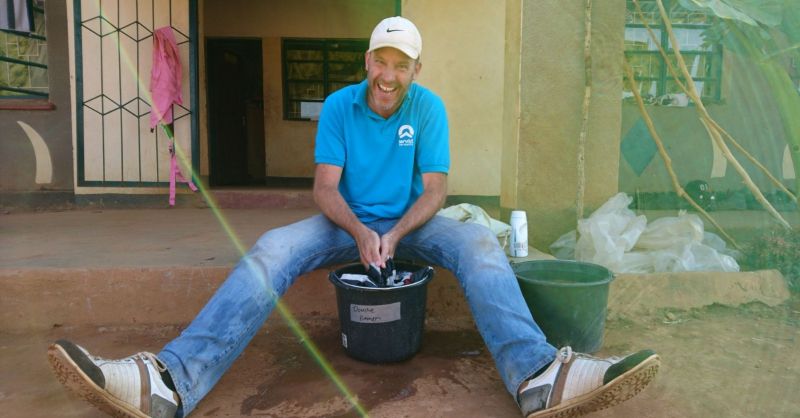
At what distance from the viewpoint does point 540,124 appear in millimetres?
3217

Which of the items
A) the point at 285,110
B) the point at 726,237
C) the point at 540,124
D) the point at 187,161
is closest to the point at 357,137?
the point at 540,124

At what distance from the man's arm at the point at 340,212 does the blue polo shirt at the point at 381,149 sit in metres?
0.06

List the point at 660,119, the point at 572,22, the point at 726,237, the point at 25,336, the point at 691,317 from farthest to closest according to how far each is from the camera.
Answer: the point at 660,119 → the point at 726,237 → the point at 572,22 → the point at 691,317 → the point at 25,336

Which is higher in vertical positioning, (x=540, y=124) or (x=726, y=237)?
(x=540, y=124)

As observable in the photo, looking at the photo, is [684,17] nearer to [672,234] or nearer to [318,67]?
[672,234]

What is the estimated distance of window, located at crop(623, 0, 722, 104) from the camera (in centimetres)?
613

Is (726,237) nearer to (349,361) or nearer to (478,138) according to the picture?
(478,138)

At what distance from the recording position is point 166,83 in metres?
5.05

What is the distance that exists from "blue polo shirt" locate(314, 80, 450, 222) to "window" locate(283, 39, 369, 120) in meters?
5.60

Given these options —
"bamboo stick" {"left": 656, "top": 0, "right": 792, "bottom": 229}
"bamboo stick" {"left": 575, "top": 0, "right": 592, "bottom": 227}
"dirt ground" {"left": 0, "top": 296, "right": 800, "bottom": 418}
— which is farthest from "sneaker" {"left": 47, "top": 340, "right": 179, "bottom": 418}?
"bamboo stick" {"left": 656, "top": 0, "right": 792, "bottom": 229}

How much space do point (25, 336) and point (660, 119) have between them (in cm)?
620

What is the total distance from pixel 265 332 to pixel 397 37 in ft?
5.28

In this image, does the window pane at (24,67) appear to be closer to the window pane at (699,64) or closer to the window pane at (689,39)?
the window pane at (689,39)

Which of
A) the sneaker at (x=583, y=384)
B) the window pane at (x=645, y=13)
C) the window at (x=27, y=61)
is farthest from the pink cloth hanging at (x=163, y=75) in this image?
the window pane at (x=645, y=13)
